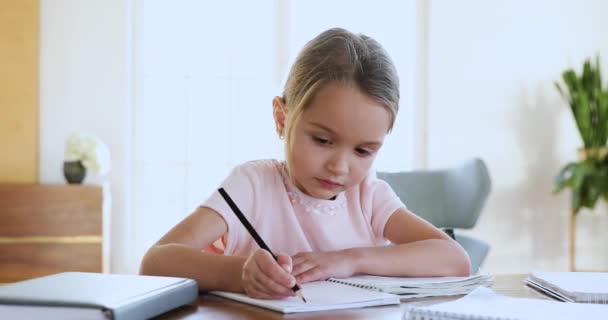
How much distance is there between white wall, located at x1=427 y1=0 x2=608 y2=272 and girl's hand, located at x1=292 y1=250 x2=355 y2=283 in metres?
3.59

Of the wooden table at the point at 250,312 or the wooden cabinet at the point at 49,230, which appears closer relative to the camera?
the wooden table at the point at 250,312

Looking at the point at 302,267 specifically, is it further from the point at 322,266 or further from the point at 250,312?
the point at 250,312

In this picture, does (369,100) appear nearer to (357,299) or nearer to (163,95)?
(357,299)

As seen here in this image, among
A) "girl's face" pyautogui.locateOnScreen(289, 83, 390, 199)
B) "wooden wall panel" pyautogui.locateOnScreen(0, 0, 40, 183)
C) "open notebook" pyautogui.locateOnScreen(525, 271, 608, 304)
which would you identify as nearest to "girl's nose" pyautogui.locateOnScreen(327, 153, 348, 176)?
"girl's face" pyautogui.locateOnScreen(289, 83, 390, 199)

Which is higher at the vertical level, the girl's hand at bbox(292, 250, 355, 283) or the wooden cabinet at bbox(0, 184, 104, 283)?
the girl's hand at bbox(292, 250, 355, 283)

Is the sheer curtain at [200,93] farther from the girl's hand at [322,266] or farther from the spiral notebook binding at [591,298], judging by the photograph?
the spiral notebook binding at [591,298]

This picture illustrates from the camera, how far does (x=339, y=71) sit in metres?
1.27

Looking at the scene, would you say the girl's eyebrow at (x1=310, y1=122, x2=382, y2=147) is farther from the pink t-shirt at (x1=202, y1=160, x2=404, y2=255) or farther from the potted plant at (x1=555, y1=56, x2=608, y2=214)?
the potted plant at (x1=555, y1=56, x2=608, y2=214)

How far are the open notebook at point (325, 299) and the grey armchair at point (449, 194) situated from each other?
1.50 metres

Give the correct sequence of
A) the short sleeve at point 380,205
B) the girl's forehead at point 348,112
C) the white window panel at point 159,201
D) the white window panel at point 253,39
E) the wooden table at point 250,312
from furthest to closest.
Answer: the white window panel at point 253,39 < the white window panel at point 159,201 < the short sleeve at point 380,205 < the girl's forehead at point 348,112 < the wooden table at point 250,312

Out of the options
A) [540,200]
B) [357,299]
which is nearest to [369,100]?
[357,299]

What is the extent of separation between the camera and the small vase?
4.12m

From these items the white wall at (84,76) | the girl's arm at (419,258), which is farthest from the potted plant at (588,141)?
the girl's arm at (419,258)

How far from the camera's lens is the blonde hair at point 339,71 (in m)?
1.27
